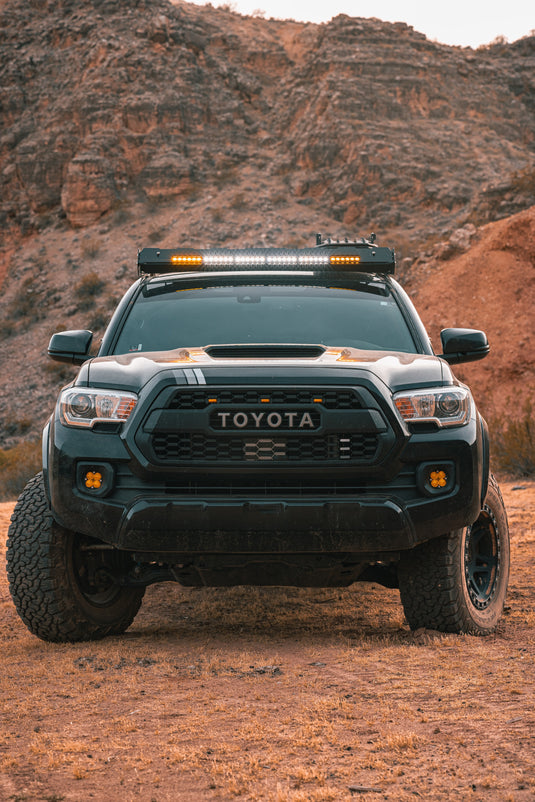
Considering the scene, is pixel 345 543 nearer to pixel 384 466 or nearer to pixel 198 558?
pixel 384 466

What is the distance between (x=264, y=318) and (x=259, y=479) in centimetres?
165

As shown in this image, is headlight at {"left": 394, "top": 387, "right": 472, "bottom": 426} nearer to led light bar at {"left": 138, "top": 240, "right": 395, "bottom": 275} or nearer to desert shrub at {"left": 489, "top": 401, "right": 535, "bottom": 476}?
led light bar at {"left": 138, "top": 240, "right": 395, "bottom": 275}

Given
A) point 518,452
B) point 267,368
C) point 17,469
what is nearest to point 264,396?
point 267,368

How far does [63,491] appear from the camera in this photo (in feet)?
14.3

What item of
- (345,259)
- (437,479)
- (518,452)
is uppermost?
(345,259)

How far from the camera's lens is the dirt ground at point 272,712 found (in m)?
2.88

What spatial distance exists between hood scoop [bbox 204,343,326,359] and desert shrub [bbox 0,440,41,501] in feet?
46.0

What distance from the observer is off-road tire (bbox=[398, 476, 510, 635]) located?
4.61 metres

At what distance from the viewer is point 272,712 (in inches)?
141

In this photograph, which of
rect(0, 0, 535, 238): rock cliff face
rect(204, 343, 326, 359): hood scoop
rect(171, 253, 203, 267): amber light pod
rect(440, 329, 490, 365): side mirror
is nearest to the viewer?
rect(204, 343, 326, 359): hood scoop

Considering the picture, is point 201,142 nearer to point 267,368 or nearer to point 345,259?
point 345,259

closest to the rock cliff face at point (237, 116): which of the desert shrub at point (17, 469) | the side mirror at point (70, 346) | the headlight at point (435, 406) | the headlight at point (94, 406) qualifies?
the desert shrub at point (17, 469)

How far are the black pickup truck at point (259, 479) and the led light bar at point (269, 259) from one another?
1.29 m

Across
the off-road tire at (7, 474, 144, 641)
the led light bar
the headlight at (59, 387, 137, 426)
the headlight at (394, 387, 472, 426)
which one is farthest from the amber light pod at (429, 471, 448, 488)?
the led light bar
